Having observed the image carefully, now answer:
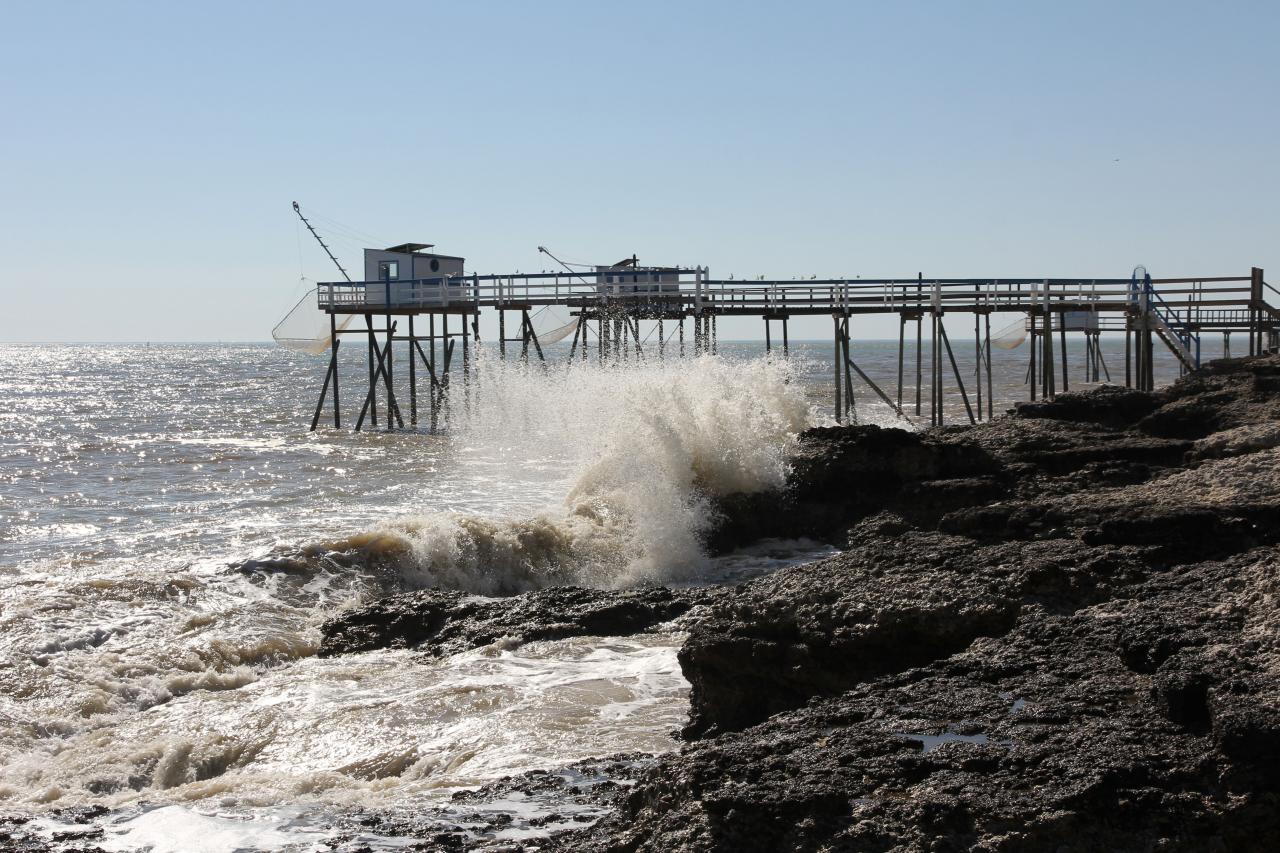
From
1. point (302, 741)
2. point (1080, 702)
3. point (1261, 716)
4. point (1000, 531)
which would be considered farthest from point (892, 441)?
point (1261, 716)

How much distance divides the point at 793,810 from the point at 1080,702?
1.44 m

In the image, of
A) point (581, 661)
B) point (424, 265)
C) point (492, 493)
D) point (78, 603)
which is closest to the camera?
point (581, 661)

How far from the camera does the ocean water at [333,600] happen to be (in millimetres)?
7523

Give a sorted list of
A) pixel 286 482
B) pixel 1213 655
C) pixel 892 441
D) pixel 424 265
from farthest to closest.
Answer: pixel 424 265, pixel 286 482, pixel 892 441, pixel 1213 655

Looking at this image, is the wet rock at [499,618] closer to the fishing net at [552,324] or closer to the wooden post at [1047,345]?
the wooden post at [1047,345]

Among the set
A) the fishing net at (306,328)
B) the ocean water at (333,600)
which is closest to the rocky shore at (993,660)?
the ocean water at (333,600)

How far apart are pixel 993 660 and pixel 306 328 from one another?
2886 centimetres

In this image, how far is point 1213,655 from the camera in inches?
196

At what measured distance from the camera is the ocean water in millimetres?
7523

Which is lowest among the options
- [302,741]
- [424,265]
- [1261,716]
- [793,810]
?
[302,741]

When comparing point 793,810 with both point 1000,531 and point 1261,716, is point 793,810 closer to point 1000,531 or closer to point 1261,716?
point 1261,716

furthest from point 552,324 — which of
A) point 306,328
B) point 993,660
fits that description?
point 993,660

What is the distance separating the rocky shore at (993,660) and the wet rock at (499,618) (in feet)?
0.09

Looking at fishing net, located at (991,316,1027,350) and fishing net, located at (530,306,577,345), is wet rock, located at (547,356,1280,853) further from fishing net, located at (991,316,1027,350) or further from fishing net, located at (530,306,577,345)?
fishing net, located at (991,316,1027,350)
